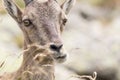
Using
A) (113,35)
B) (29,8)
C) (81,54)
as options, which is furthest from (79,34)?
(29,8)

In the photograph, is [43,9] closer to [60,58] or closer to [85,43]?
[60,58]

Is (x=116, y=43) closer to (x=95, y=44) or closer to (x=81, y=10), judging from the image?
(x=95, y=44)

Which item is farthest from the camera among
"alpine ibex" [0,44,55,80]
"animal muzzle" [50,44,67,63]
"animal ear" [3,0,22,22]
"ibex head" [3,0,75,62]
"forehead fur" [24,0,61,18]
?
"animal ear" [3,0,22,22]

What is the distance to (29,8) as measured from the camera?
1157 cm

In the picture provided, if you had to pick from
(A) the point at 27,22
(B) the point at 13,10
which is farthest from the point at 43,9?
(B) the point at 13,10

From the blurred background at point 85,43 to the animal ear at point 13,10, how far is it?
12.5 ft

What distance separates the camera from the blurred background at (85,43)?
22.0 m

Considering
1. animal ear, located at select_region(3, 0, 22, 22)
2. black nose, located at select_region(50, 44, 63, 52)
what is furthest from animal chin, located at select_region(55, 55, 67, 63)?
animal ear, located at select_region(3, 0, 22, 22)

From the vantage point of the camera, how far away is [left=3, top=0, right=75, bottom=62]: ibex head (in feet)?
36.2

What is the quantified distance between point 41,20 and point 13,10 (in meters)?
0.78

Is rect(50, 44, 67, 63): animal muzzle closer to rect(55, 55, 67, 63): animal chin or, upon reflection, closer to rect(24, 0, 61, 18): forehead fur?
rect(55, 55, 67, 63): animal chin

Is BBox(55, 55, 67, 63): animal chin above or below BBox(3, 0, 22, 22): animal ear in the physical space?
below

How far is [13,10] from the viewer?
1184 cm

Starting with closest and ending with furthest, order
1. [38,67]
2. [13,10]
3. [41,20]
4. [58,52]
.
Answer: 1. [58,52]
2. [38,67]
3. [41,20]
4. [13,10]
